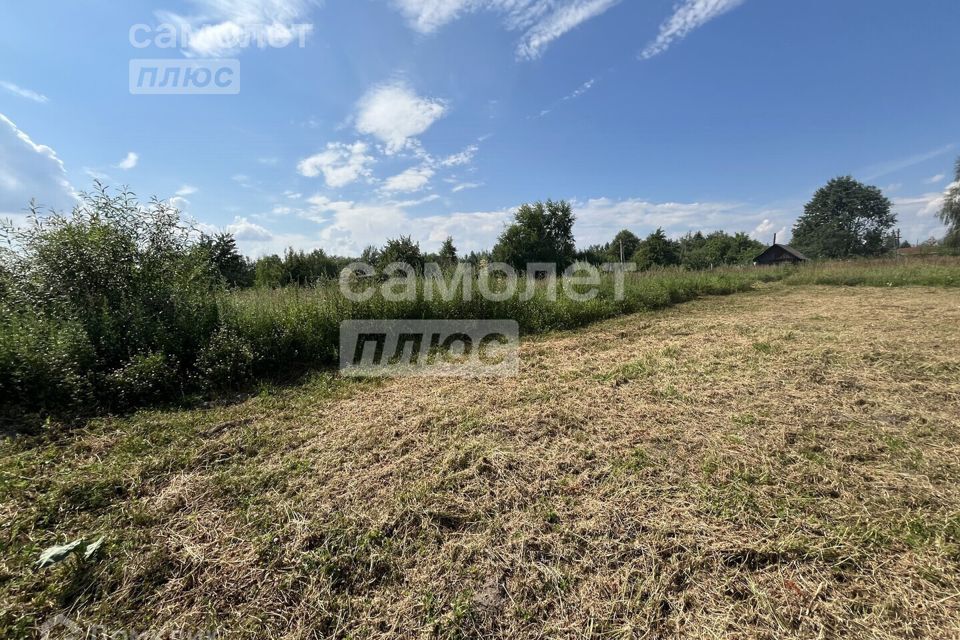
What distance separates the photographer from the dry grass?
122 centimetres

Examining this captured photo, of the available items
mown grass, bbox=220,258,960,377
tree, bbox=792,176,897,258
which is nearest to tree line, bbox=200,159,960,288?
tree, bbox=792,176,897,258

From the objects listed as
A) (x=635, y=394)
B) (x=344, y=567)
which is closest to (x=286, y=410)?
(x=344, y=567)

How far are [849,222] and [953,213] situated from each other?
18.2 m

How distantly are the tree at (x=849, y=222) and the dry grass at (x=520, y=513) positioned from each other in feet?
151

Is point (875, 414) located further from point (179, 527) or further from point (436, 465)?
point (179, 527)

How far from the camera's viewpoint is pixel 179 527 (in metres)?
1.62

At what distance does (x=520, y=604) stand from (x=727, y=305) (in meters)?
8.49

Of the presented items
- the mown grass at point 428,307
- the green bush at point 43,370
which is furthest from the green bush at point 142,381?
the mown grass at point 428,307

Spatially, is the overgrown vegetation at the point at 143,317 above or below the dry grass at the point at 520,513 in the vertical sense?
above

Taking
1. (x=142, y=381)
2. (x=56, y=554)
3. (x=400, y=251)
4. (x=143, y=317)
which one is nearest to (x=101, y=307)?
(x=143, y=317)

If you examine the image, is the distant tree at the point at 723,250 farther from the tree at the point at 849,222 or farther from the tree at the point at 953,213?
the tree at the point at 953,213

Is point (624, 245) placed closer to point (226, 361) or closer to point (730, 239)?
point (730, 239)

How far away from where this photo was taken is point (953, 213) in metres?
20.1

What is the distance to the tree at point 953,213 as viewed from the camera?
19906 mm
